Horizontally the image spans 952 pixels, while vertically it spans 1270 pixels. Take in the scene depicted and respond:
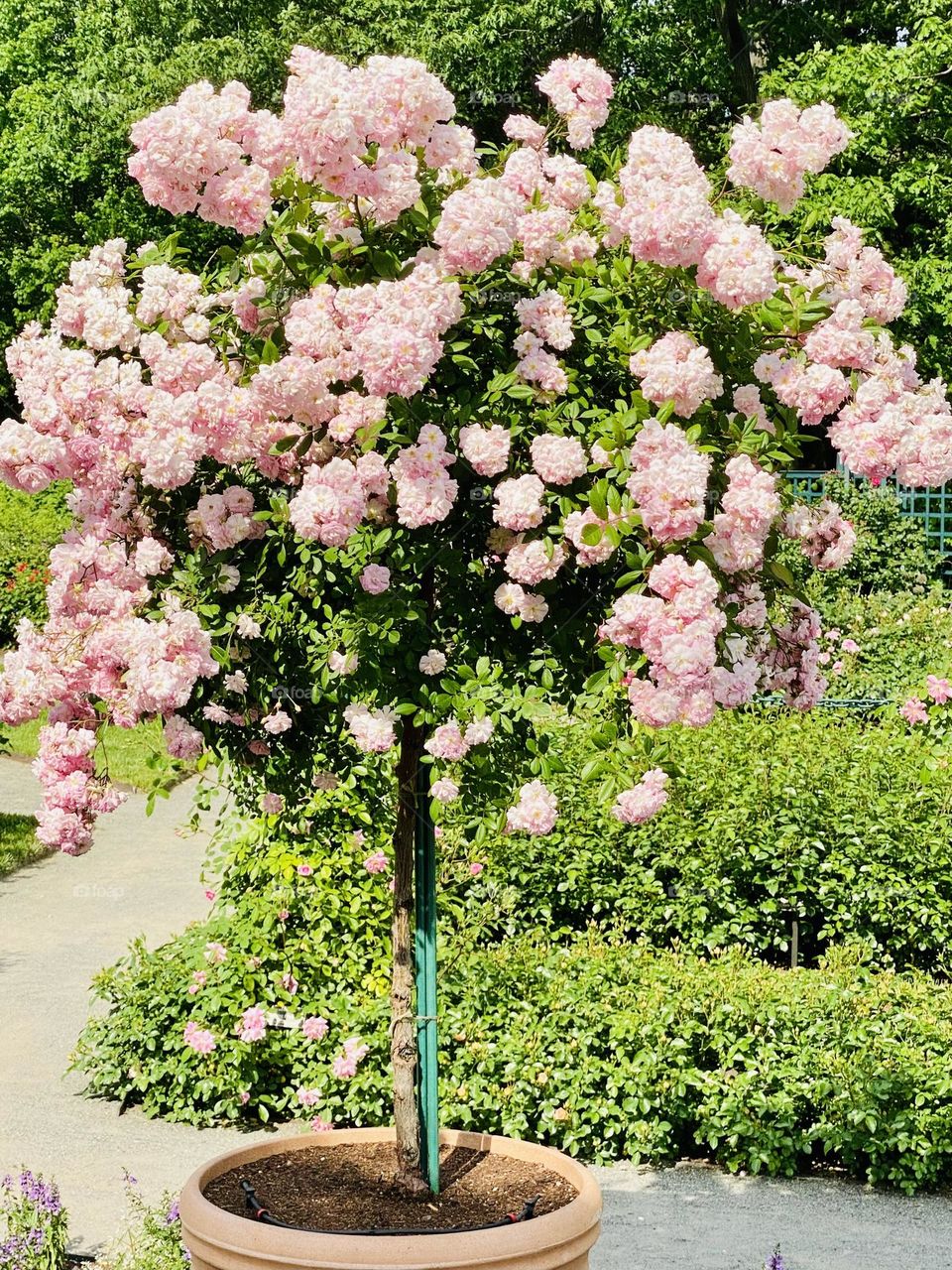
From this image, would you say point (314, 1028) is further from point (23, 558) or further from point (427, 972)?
point (23, 558)

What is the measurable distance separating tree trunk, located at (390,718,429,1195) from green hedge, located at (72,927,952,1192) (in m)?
1.59

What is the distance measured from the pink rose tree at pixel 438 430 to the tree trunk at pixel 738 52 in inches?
679

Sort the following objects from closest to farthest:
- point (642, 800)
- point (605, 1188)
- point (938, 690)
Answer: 1. point (642, 800)
2. point (605, 1188)
3. point (938, 690)

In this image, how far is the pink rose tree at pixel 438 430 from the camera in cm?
286

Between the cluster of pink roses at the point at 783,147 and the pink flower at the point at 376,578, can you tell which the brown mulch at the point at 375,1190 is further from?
the cluster of pink roses at the point at 783,147

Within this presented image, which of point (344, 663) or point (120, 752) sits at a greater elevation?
point (344, 663)

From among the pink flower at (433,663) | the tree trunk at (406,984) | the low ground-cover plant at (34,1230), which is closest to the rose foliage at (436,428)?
the pink flower at (433,663)

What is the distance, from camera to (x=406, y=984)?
12.2 ft

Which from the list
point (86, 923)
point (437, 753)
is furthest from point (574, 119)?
point (86, 923)

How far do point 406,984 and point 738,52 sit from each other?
17850 millimetres

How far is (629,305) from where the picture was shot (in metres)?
3.09

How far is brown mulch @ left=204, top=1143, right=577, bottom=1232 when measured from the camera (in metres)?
3.39

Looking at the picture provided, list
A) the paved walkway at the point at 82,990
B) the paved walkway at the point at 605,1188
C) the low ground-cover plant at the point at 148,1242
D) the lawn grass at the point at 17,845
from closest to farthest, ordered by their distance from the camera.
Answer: the low ground-cover plant at the point at 148,1242 → the paved walkway at the point at 605,1188 → the paved walkway at the point at 82,990 → the lawn grass at the point at 17,845

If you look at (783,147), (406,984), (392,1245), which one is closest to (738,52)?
(783,147)
